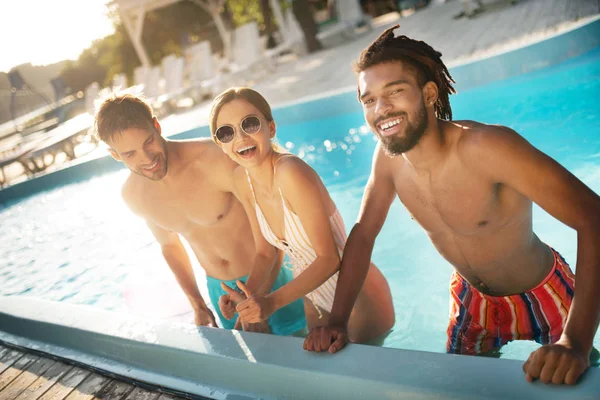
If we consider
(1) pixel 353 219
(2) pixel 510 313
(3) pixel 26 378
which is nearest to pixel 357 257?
(2) pixel 510 313

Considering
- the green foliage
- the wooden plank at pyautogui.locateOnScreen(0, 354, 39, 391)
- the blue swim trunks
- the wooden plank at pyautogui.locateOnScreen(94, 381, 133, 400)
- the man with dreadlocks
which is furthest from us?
the green foliage

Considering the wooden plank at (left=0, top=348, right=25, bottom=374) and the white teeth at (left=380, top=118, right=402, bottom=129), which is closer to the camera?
the white teeth at (left=380, top=118, right=402, bottom=129)

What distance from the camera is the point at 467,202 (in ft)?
5.96

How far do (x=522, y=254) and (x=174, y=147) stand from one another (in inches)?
72.1

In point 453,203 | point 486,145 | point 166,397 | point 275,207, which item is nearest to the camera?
point 486,145

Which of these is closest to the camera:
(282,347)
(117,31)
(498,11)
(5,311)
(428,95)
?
(428,95)

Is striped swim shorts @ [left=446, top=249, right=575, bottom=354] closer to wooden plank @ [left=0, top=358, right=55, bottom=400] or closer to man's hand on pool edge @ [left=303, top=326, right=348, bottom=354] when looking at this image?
man's hand on pool edge @ [left=303, top=326, right=348, bottom=354]

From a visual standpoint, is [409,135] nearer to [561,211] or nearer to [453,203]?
[453,203]

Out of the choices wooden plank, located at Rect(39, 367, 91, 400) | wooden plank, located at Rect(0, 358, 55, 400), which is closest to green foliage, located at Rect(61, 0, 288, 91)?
wooden plank, located at Rect(0, 358, 55, 400)

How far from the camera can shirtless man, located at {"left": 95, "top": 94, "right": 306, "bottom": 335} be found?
247 centimetres

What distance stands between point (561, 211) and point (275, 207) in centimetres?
112

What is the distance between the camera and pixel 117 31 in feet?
79.4

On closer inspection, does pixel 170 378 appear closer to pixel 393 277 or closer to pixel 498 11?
pixel 393 277

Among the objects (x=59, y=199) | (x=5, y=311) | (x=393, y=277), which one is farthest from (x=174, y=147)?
(x=59, y=199)
